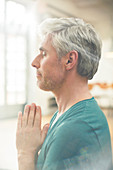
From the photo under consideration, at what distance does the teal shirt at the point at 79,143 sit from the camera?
0.30 meters

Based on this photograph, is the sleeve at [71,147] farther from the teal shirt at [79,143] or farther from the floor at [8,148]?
the floor at [8,148]

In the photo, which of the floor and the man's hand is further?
the floor

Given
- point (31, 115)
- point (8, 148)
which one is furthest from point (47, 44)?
point (8, 148)

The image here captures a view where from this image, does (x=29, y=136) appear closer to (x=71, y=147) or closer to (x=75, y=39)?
(x=71, y=147)

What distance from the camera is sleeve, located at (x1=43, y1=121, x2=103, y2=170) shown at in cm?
30

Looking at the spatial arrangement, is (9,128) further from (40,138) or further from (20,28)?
(20,28)

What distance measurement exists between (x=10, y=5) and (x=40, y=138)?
0.33m

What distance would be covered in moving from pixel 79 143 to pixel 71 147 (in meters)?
0.02

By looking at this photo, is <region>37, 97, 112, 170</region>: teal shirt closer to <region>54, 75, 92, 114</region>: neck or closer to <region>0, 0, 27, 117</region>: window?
<region>54, 75, 92, 114</region>: neck

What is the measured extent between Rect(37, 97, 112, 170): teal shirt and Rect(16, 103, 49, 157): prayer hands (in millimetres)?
18

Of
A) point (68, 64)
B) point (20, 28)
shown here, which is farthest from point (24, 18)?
point (68, 64)

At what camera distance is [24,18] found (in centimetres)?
45

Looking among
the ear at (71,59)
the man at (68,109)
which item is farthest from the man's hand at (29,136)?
the ear at (71,59)

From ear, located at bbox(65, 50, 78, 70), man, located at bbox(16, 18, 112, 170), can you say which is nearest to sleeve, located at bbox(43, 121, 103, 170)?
man, located at bbox(16, 18, 112, 170)
